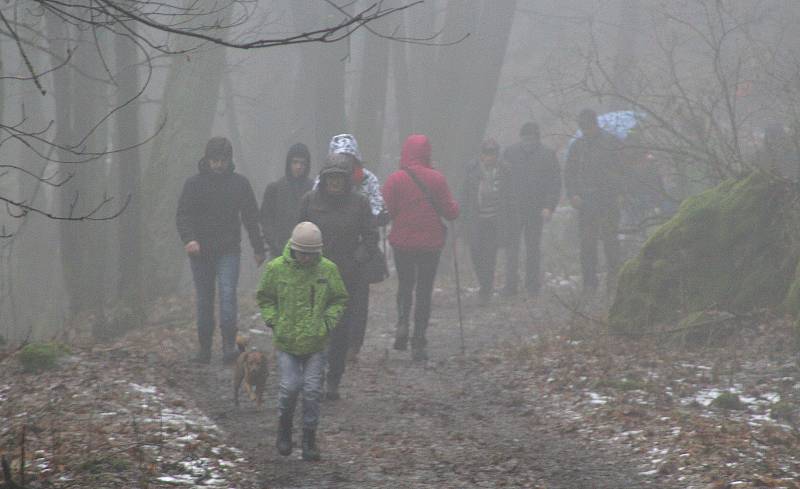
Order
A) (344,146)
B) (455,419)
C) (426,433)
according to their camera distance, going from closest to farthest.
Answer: (426,433), (455,419), (344,146)

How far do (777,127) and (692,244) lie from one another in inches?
104

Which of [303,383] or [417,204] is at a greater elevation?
[417,204]

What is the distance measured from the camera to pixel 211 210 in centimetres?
1091

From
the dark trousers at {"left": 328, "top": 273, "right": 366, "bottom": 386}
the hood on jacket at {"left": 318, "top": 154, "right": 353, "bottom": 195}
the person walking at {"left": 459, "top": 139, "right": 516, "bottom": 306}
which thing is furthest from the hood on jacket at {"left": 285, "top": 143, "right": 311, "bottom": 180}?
the person walking at {"left": 459, "top": 139, "right": 516, "bottom": 306}

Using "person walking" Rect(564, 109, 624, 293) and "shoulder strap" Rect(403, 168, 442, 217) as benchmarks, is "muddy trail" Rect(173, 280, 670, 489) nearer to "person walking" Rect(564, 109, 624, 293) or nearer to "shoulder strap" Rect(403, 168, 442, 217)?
"shoulder strap" Rect(403, 168, 442, 217)

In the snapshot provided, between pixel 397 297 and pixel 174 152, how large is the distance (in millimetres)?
6326

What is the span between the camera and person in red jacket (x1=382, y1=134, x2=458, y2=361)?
1112 centimetres

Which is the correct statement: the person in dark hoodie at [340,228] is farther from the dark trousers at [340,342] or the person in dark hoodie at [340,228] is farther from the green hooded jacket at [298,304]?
the green hooded jacket at [298,304]

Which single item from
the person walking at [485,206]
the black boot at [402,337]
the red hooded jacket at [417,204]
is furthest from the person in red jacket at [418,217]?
the person walking at [485,206]

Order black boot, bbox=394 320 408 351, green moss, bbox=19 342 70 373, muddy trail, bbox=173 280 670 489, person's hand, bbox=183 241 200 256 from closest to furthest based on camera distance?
muddy trail, bbox=173 280 670 489 < green moss, bbox=19 342 70 373 < person's hand, bbox=183 241 200 256 < black boot, bbox=394 320 408 351

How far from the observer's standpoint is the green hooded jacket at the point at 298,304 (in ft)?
25.0

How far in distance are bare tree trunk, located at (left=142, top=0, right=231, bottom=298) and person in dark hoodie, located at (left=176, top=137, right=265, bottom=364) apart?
184 inches

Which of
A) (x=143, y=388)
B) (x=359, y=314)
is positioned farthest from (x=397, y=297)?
(x=143, y=388)

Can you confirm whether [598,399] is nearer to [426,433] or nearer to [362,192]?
[426,433]
